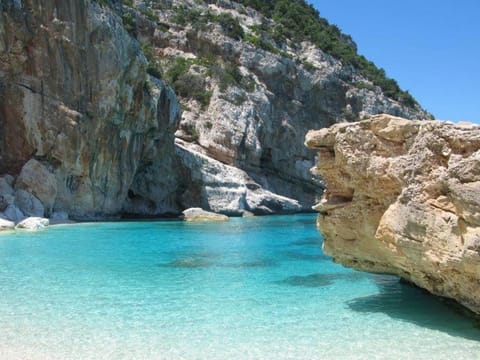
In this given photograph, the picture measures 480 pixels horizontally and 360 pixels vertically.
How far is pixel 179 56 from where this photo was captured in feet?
198

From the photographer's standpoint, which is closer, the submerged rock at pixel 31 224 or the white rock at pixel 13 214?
the submerged rock at pixel 31 224

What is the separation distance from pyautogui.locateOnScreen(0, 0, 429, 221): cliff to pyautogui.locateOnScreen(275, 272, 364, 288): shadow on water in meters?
21.9

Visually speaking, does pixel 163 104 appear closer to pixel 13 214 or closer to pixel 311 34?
pixel 13 214

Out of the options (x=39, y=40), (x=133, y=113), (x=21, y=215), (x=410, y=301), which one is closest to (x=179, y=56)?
(x=133, y=113)

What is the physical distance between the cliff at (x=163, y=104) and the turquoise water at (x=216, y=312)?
62.7 ft

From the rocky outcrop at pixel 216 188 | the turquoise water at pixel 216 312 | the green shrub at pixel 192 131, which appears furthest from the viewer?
the green shrub at pixel 192 131

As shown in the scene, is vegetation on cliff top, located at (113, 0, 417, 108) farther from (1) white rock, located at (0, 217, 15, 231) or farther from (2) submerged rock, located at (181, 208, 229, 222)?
(1) white rock, located at (0, 217, 15, 231)

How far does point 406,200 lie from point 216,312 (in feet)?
12.1

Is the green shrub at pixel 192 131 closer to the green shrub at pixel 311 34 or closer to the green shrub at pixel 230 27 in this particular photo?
the green shrub at pixel 230 27

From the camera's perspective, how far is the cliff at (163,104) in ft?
109

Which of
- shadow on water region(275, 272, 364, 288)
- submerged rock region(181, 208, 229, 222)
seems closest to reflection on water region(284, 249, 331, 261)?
shadow on water region(275, 272, 364, 288)

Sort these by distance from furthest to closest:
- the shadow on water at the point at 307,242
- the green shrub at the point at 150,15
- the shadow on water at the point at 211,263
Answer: the green shrub at the point at 150,15
the shadow on water at the point at 307,242
the shadow on water at the point at 211,263

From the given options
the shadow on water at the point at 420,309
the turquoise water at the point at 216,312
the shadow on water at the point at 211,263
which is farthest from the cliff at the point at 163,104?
the shadow on water at the point at 420,309

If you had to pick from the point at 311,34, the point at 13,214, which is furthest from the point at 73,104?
the point at 311,34
